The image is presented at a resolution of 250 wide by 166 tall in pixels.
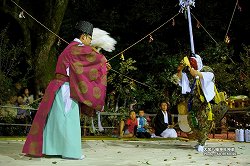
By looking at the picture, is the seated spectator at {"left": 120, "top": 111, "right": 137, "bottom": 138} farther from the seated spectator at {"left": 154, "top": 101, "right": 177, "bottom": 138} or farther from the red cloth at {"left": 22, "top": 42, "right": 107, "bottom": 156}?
the red cloth at {"left": 22, "top": 42, "right": 107, "bottom": 156}

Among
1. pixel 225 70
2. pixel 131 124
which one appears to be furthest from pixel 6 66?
pixel 225 70

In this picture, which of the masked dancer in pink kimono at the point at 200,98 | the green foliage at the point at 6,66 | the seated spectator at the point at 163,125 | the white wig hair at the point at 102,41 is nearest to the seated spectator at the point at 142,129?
the seated spectator at the point at 163,125

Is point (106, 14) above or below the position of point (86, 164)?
above

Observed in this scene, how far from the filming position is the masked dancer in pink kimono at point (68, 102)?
198 inches

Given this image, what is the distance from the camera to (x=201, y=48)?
15477 mm

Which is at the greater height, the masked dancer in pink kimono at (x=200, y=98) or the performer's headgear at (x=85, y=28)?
the performer's headgear at (x=85, y=28)

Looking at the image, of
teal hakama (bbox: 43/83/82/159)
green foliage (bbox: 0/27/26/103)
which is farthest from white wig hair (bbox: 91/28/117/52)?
green foliage (bbox: 0/27/26/103)

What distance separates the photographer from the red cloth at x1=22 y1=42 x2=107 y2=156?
5.11m

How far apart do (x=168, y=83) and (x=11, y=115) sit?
556cm

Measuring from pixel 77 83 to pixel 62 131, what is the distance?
605 mm

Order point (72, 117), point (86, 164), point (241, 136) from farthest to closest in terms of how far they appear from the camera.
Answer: point (241, 136) → point (72, 117) → point (86, 164)

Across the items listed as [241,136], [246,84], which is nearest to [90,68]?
[241,136]

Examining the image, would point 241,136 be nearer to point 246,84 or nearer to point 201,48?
point 246,84

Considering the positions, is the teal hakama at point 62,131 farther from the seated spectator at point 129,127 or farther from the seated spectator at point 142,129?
the seated spectator at point 129,127
